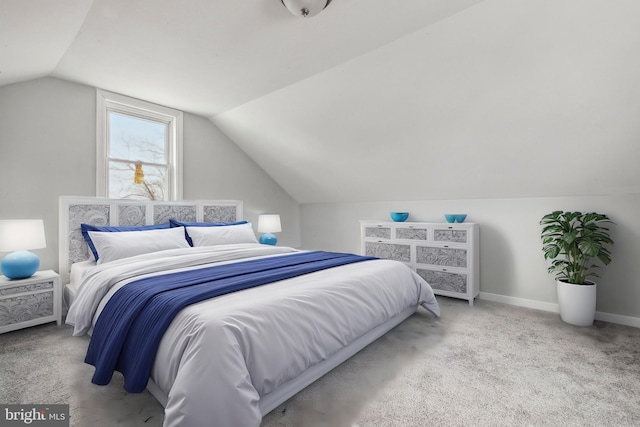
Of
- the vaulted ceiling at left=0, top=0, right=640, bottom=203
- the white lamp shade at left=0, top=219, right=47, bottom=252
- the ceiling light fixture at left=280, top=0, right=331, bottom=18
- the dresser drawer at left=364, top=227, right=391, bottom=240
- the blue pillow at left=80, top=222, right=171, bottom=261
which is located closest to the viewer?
the ceiling light fixture at left=280, top=0, right=331, bottom=18

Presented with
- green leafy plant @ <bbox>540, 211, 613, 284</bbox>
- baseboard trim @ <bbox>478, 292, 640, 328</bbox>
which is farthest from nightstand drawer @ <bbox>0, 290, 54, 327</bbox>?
green leafy plant @ <bbox>540, 211, 613, 284</bbox>

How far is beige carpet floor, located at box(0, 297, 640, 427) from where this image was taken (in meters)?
1.57

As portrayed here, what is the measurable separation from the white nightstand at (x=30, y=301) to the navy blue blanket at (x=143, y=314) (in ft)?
4.13

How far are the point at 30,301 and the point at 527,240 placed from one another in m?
4.74

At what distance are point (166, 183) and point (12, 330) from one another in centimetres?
208

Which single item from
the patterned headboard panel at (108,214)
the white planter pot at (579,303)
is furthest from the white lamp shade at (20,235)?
the white planter pot at (579,303)

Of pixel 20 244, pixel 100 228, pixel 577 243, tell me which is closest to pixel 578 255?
pixel 577 243

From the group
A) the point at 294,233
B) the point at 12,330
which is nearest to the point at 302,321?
the point at 12,330

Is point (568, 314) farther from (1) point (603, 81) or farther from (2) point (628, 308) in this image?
(1) point (603, 81)

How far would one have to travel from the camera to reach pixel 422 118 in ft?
9.92

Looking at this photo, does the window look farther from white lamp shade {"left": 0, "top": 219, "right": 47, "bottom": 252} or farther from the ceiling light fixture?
the ceiling light fixture

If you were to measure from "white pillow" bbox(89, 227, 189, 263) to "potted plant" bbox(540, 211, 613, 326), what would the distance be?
3.69m

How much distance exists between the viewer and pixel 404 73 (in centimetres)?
268

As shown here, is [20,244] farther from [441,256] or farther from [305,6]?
[441,256]
